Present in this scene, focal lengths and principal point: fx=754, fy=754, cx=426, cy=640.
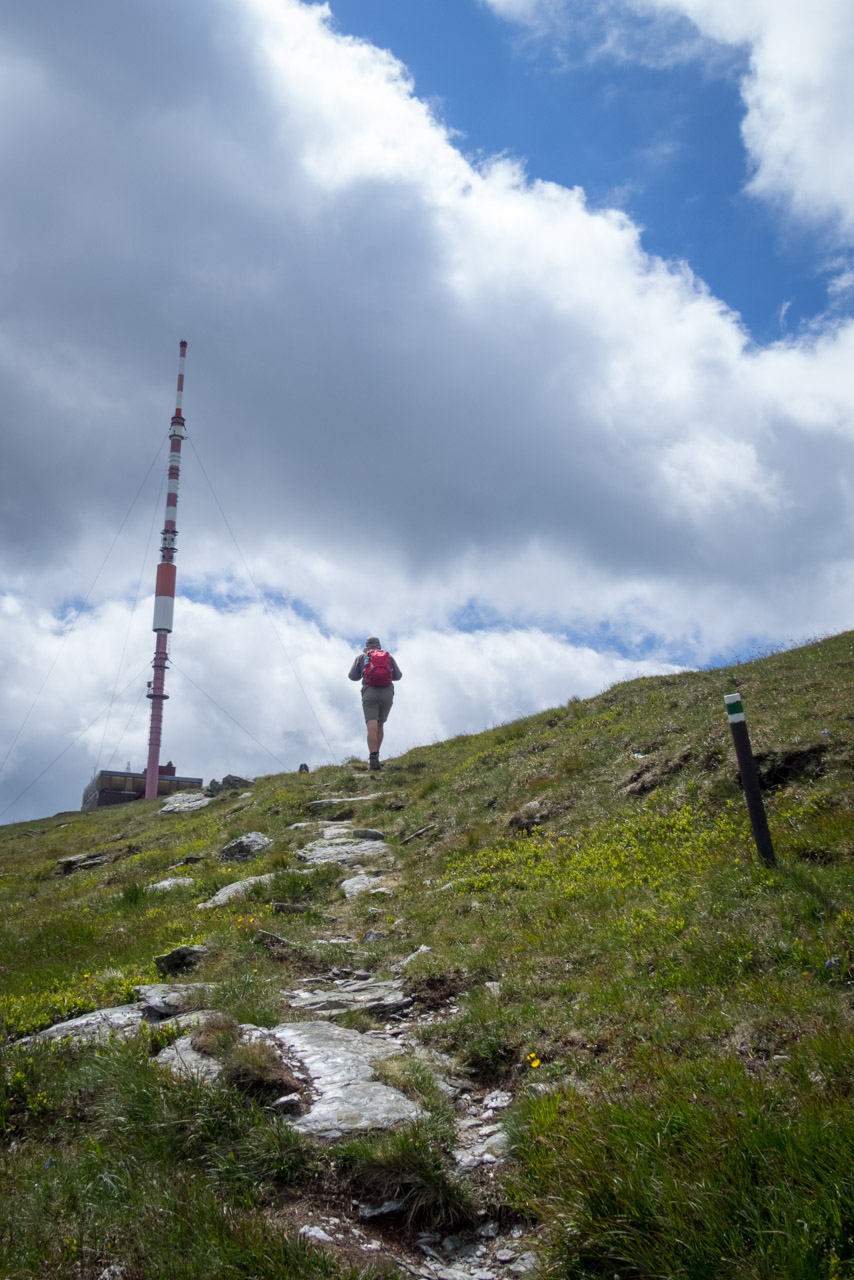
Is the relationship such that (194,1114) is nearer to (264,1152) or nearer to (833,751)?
(264,1152)

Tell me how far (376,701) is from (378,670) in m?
1.00

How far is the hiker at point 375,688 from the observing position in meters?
24.2

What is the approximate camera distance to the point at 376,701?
24.2m

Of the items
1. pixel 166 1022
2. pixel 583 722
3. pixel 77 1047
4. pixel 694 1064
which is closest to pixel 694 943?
pixel 694 1064

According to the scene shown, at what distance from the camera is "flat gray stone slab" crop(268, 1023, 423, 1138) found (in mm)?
5066

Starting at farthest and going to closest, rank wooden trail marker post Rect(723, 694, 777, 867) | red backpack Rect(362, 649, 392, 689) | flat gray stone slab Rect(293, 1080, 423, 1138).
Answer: red backpack Rect(362, 649, 392, 689), wooden trail marker post Rect(723, 694, 777, 867), flat gray stone slab Rect(293, 1080, 423, 1138)

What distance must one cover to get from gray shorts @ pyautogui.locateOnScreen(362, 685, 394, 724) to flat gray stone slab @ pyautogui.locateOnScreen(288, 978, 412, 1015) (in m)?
15.7

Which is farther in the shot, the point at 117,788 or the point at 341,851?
the point at 117,788

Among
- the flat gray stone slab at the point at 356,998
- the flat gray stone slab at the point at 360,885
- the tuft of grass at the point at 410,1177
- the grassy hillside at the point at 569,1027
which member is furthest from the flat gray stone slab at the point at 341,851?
the tuft of grass at the point at 410,1177

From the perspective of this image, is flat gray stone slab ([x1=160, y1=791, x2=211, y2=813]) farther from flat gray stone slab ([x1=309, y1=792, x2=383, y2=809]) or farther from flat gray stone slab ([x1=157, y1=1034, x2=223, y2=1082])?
flat gray stone slab ([x1=157, y1=1034, x2=223, y2=1082])

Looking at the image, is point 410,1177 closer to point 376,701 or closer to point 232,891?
point 232,891

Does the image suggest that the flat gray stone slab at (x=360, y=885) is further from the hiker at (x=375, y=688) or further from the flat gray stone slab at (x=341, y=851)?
the hiker at (x=375, y=688)

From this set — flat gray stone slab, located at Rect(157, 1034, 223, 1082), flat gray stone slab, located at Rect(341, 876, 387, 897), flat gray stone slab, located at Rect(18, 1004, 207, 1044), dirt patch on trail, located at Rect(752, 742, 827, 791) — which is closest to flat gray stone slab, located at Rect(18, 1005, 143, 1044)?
flat gray stone slab, located at Rect(18, 1004, 207, 1044)

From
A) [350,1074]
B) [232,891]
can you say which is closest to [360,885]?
[232,891]
